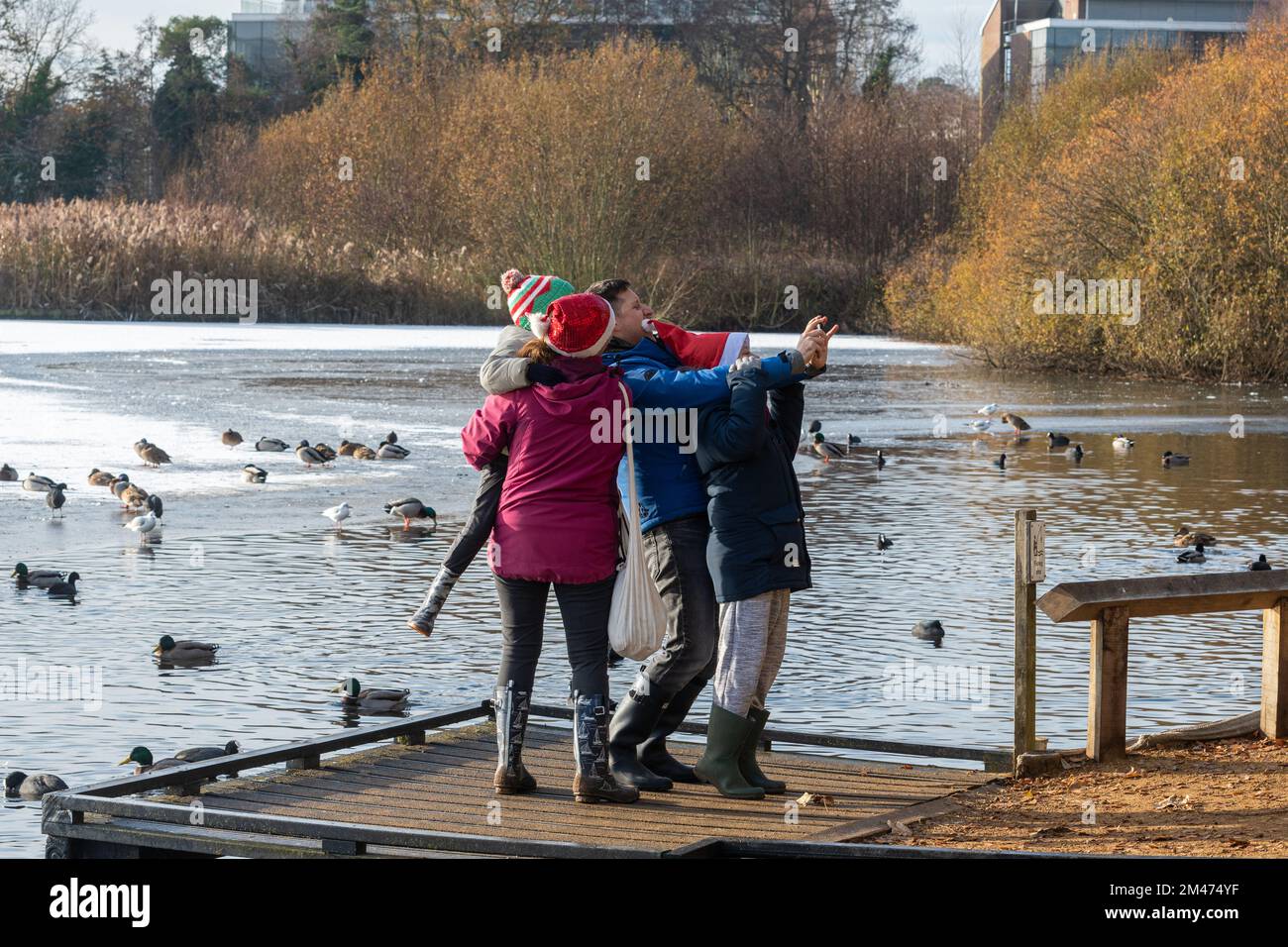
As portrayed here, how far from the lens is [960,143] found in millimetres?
49031

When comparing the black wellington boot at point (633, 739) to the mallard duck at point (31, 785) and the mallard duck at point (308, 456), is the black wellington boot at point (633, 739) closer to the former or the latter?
the mallard duck at point (31, 785)

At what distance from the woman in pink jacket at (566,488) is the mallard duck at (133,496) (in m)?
9.08

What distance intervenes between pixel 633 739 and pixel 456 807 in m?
0.68

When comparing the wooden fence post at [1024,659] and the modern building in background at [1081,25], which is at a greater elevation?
the modern building in background at [1081,25]

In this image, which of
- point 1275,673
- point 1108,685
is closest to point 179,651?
point 1108,685

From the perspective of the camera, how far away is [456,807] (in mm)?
6621

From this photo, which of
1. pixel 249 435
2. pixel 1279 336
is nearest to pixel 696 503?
pixel 249 435

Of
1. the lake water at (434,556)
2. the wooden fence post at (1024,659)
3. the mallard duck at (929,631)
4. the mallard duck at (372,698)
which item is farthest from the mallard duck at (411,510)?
the wooden fence post at (1024,659)

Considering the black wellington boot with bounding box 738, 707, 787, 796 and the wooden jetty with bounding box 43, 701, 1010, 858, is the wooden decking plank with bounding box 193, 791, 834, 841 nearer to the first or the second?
the wooden jetty with bounding box 43, 701, 1010, 858

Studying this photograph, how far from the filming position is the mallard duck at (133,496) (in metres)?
14.9

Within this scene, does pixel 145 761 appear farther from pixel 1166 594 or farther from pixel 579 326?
pixel 1166 594

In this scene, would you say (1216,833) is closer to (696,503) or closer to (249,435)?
(696,503)

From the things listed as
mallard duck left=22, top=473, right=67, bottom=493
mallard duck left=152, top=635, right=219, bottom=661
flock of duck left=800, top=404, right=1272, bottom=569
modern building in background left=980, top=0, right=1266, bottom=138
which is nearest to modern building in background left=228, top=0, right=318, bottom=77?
modern building in background left=980, top=0, right=1266, bottom=138
